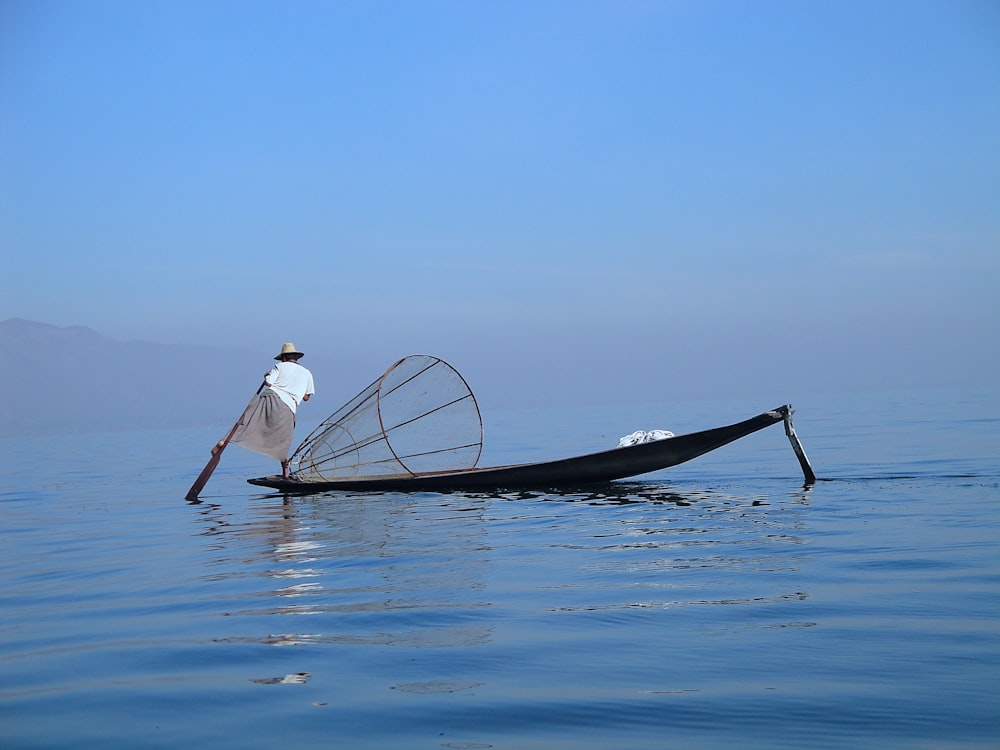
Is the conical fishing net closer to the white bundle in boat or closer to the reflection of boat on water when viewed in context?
the reflection of boat on water

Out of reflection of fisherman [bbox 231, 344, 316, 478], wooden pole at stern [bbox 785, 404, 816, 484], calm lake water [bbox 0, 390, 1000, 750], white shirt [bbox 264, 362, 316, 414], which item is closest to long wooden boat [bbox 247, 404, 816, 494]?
wooden pole at stern [bbox 785, 404, 816, 484]

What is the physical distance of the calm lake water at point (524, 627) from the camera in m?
3.69

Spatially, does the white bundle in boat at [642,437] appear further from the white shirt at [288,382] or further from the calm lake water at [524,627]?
the white shirt at [288,382]

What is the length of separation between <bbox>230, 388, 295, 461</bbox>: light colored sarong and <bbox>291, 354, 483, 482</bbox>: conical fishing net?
65 centimetres

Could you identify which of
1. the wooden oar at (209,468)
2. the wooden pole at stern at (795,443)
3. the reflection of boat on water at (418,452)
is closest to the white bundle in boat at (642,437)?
the reflection of boat on water at (418,452)

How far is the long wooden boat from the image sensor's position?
11.5m

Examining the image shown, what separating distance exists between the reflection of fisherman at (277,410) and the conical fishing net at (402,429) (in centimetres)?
56

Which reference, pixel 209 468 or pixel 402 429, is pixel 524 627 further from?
pixel 209 468

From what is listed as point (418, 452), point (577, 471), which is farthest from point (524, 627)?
point (418, 452)

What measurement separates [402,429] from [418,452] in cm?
A: 52

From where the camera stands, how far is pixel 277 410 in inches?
538

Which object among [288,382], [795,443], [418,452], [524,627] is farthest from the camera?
[418,452]

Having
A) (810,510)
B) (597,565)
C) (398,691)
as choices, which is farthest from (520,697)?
(810,510)

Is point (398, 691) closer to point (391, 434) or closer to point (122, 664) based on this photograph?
point (122, 664)
